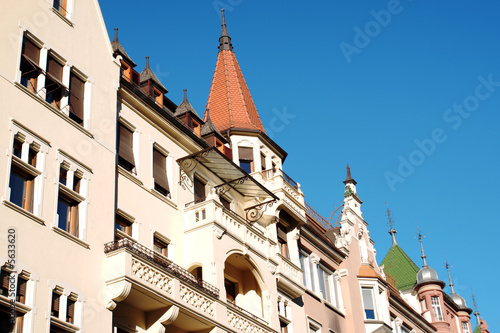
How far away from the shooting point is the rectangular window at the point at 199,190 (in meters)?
28.5

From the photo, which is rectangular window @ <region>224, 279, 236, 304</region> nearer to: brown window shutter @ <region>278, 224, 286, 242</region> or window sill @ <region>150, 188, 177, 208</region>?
window sill @ <region>150, 188, 177, 208</region>

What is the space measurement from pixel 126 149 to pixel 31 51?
490cm

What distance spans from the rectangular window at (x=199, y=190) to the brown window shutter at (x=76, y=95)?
6691 mm

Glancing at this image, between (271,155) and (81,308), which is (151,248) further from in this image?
(271,155)

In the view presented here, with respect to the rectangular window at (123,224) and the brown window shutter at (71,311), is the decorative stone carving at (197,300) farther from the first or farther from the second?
the brown window shutter at (71,311)

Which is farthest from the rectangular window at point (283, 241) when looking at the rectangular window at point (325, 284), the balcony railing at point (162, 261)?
the balcony railing at point (162, 261)

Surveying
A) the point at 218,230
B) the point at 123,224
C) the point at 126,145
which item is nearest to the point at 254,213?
the point at 218,230

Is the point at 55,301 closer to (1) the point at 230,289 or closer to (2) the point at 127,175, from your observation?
(2) the point at 127,175

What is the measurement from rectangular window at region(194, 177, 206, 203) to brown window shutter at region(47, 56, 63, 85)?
767 centimetres

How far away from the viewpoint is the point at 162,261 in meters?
23.5

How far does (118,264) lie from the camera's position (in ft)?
69.1

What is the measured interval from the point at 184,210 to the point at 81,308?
7.89 metres

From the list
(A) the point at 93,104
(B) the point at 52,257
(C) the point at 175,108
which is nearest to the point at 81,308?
(B) the point at 52,257

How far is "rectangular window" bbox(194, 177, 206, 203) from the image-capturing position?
28547 mm
